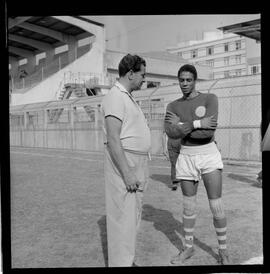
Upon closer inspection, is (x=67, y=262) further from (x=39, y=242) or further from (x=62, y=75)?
(x=62, y=75)

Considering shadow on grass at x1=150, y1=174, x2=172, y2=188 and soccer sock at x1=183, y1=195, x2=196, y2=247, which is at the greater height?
soccer sock at x1=183, y1=195, x2=196, y2=247

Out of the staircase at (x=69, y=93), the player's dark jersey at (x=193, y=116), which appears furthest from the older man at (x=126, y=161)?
the staircase at (x=69, y=93)

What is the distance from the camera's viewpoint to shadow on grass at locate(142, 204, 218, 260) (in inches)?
147

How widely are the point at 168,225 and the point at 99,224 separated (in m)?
0.77

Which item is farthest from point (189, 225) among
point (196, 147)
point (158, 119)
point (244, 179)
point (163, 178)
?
point (158, 119)

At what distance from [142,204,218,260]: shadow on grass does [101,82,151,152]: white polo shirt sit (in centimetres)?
125

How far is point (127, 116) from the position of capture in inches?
110

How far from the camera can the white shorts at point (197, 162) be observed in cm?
307

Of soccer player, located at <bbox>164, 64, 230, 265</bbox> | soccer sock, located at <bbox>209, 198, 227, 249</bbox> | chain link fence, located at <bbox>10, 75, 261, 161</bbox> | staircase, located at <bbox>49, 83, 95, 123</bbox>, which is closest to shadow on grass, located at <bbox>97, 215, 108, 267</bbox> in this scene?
soccer player, located at <bbox>164, 64, 230, 265</bbox>

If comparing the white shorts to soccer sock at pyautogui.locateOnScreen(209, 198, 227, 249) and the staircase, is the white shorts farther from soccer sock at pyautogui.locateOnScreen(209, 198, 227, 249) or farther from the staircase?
the staircase

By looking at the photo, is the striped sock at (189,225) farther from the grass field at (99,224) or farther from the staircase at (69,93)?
the staircase at (69,93)

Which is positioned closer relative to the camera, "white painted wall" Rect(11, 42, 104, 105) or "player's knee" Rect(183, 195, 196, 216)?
"player's knee" Rect(183, 195, 196, 216)

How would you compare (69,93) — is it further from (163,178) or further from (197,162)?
(197,162)

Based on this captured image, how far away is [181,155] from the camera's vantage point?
3.20 meters
